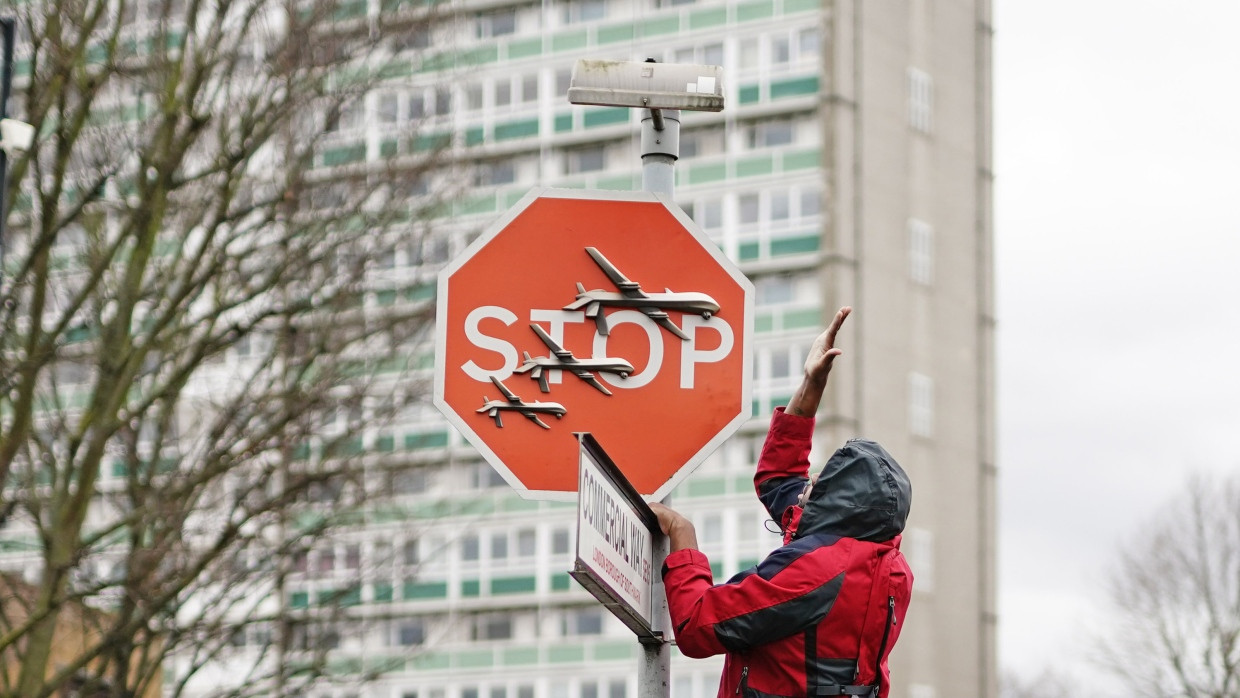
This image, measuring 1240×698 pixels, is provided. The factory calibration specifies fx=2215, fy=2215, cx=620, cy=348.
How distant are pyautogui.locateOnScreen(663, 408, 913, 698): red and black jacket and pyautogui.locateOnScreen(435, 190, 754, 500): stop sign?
0.39 m

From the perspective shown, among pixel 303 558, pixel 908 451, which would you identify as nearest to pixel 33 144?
pixel 303 558

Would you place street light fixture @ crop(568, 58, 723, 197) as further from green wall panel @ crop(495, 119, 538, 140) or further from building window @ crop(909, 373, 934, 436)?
green wall panel @ crop(495, 119, 538, 140)

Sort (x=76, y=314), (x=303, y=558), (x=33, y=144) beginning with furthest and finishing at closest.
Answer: (x=303, y=558) < (x=76, y=314) < (x=33, y=144)

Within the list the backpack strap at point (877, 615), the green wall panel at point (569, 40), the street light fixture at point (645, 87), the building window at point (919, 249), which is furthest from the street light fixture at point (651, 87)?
the green wall panel at point (569, 40)

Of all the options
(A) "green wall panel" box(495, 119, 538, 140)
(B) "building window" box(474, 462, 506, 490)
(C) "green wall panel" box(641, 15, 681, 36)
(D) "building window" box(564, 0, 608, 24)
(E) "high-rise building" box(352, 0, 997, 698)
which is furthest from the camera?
(B) "building window" box(474, 462, 506, 490)

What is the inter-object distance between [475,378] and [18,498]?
12.5 m

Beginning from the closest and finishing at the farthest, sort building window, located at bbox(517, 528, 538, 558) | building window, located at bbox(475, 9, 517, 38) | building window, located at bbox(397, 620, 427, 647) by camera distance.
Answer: building window, located at bbox(517, 528, 538, 558) → building window, located at bbox(475, 9, 517, 38) → building window, located at bbox(397, 620, 427, 647)

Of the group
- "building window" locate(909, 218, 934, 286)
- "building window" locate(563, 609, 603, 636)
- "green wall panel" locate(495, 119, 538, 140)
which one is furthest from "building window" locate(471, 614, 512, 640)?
"building window" locate(909, 218, 934, 286)

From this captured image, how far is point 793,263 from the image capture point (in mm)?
64938

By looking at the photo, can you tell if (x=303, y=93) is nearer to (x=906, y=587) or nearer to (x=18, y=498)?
(x=18, y=498)

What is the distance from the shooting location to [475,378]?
546 cm

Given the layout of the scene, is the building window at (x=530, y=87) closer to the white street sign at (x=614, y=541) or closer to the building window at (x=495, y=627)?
the building window at (x=495, y=627)

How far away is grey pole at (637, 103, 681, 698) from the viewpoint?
530 centimetres

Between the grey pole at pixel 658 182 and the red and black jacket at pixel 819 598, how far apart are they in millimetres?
95
